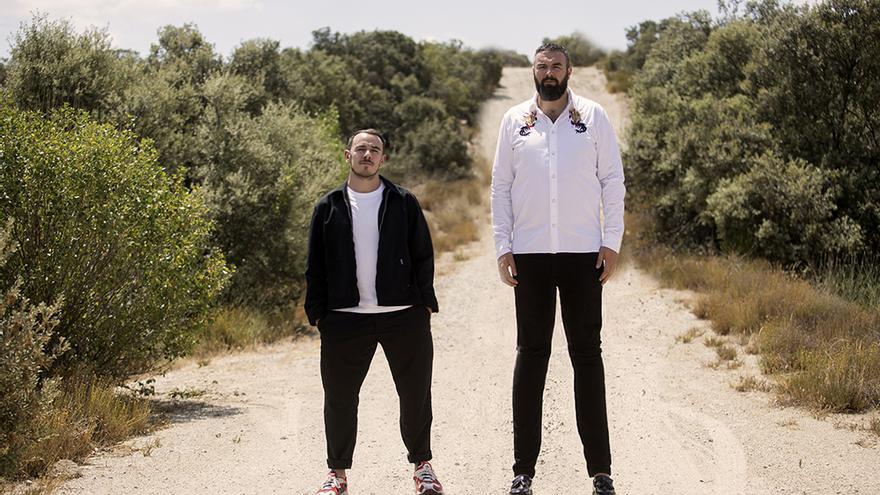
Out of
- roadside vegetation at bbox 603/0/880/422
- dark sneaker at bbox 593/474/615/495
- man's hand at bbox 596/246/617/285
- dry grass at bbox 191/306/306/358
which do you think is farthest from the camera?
dry grass at bbox 191/306/306/358

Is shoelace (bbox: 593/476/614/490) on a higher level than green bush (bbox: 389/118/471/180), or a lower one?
lower

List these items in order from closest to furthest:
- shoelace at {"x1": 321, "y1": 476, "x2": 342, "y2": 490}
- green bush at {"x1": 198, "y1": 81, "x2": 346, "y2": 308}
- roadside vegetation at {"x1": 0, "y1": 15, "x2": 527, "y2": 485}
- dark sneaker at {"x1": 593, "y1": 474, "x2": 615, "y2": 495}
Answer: dark sneaker at {"x1": 593, "y1": 474, "x2": 615, "y2": 495} < shoelace at {"x1": 321, "y1": 476, "x2": 342, "y2": 490} < roadside vegetation at {"x1": 0, "y1": 15, "x2": 527, "y2": 485} < green bush at {"x1": 198, "y1": 81, "x2": 346, "y2": 308}

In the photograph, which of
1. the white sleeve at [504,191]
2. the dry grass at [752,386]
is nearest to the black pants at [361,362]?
the white sleeve at [504,191]

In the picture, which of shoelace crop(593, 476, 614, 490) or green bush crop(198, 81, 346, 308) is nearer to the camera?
shoelace crop(593, 476, 614, 490)

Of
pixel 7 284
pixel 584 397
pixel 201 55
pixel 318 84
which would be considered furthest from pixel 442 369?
pixel 318 84

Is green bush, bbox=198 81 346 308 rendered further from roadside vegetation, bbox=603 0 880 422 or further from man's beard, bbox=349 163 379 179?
man's beard, bbox=349 163 379 179

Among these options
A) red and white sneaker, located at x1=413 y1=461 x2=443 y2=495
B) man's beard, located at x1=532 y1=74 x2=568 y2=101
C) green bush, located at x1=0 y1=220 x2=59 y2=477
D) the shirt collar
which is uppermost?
man's beard, located at x1=532 y1=74 x2=568 y2=101

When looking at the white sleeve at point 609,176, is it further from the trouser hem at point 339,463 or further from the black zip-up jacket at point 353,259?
the trouser hem at point 339,463

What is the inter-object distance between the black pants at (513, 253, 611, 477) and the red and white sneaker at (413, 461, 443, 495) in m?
0.47

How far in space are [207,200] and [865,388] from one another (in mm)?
9322

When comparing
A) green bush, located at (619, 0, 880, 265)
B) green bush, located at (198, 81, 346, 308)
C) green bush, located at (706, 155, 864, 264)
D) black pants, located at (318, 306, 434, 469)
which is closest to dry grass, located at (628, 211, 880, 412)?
green bush, located at (706, 155, 864, 264)

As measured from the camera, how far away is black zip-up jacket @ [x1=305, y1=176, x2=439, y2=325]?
4.50 meters

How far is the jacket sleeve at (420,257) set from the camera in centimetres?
465

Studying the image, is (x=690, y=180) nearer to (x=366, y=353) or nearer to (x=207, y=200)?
(x=207, y=200)
